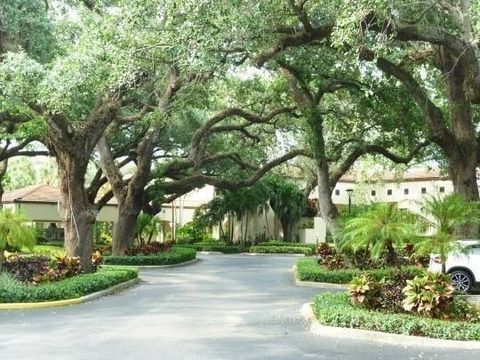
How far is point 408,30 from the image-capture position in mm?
14602

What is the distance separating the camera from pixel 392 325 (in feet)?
35.8

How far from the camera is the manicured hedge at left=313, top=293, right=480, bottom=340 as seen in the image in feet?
34.3

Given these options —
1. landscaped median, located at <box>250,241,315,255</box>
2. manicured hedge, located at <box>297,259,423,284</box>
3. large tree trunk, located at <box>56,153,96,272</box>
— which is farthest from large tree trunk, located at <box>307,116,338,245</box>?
landscaped median, located at <box>250,241,315,255</box>

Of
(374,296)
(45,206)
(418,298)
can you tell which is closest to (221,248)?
(45,206)

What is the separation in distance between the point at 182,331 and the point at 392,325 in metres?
3.64

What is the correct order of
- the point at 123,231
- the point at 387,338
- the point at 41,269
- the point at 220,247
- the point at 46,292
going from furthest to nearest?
the point at 220,247, the point at 123,231, the point at 41,269, the point at 46,292, the point at 387,338

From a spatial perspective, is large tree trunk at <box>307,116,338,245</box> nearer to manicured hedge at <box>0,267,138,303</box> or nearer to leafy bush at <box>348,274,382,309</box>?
manicured hedge at <box>0,267,138,303</box>

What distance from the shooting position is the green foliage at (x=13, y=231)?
57.1 feet

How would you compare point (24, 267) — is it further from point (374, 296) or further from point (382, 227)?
point (374, 296)

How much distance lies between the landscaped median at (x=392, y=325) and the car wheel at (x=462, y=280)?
6327mm

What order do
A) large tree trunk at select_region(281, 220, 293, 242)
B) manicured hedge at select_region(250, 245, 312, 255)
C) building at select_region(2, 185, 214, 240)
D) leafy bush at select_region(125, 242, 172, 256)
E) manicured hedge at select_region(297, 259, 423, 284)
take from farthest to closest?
large tree trunk at select_region(281, 220, 293, 242), manicured hedge at select_region(250, 245, 312, 255), building at select_region(2, 185, 214, 240), leafy bush at select_region(125, 242, 172, 256), manicured hedge at select_region(297, 259, 423, 284)

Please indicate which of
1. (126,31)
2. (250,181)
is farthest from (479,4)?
(250,181)

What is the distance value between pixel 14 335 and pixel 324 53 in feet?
43.4

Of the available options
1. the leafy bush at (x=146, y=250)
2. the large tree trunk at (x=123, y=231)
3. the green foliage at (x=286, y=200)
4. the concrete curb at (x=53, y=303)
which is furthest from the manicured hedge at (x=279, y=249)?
the concrete curb at (x=53, y=303)
